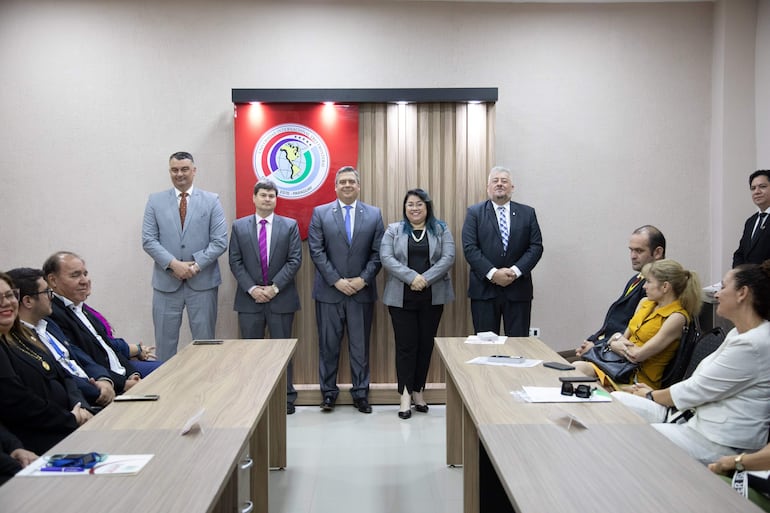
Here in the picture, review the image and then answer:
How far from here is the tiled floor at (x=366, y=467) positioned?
368 centimetres

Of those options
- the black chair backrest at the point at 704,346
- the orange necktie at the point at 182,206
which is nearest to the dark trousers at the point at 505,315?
the black chair backrest at the point at 704,346

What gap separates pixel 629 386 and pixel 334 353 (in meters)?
2.53

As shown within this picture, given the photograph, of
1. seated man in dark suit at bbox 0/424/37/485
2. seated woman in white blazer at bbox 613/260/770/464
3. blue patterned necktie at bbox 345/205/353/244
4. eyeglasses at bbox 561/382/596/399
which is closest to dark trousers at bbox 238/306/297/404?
blue patterned necktie at bbox 345/205/353/244

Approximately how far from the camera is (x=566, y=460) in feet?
7.02

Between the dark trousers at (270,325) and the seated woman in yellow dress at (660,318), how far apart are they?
261cm

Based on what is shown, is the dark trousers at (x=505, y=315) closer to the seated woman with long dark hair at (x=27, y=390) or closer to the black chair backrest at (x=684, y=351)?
the black chair backrest at (x=684, y=351)

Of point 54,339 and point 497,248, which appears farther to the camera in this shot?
point 497,248

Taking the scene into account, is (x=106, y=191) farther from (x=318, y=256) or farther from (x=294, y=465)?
(x=294, y=465)

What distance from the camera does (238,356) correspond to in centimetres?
376

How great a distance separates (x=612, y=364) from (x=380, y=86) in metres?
3.26

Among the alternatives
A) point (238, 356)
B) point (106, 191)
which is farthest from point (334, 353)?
point (106, 191)

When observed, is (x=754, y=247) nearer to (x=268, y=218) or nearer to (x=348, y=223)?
(x=348, y=223)

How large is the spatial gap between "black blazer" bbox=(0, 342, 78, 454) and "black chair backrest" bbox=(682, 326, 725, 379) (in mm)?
3078

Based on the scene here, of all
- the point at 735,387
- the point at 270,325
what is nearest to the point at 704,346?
the point at 735,387
